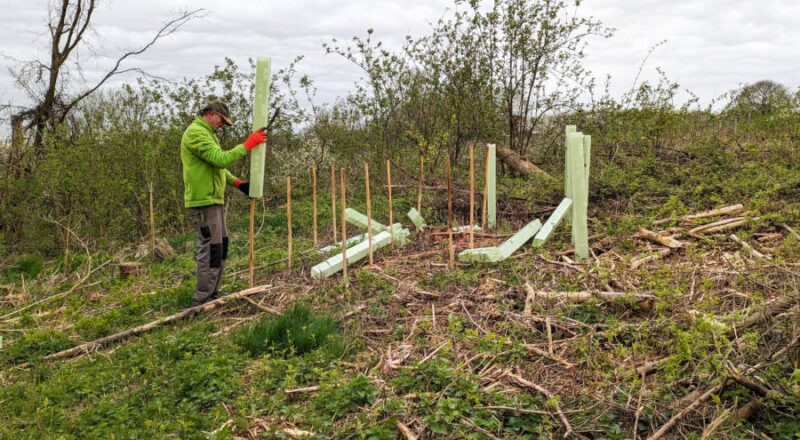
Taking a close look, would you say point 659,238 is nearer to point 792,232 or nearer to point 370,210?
point 792,232

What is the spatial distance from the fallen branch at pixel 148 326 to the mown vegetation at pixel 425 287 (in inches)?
3.1

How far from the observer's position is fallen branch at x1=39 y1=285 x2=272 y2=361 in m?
4.88

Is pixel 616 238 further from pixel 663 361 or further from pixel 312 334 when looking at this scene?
pixel 312 334

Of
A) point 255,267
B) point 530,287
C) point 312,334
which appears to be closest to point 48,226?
point 255,267

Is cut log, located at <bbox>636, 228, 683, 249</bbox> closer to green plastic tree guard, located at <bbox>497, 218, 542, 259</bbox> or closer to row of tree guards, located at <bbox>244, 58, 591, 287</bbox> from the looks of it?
row of tree guards, located at <bbox>244, 58, 591, 287</bbox>

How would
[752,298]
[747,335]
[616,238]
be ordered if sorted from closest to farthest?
1. [747,335]
2. [752,298]
3. [616,238]

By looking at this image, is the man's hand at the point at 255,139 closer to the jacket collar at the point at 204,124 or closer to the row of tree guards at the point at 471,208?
the row of tree guards at the point at 471,208

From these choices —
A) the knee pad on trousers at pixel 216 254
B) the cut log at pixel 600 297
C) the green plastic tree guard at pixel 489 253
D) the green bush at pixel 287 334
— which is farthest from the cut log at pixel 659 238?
the knee pad on trousers at pixel 216 254

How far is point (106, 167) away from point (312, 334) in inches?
258

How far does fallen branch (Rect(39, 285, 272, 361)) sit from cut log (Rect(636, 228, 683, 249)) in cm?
414

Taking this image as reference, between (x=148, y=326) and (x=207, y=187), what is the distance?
143 centimetres

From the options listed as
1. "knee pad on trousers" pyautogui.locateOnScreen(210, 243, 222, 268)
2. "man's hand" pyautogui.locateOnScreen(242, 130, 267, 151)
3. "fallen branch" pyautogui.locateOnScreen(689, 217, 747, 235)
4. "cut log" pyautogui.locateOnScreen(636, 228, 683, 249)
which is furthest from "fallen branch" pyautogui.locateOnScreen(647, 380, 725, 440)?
"knee pad on trousers" pyautogui.locateOnScreen(210, 243, 222, 268)

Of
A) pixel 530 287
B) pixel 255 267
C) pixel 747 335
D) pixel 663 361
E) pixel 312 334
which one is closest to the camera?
pixel 747 335

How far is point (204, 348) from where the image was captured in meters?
4.53
